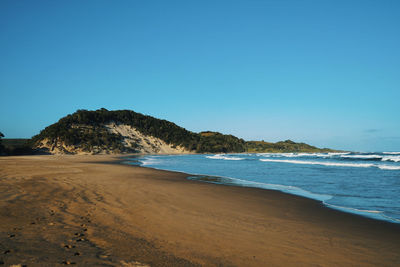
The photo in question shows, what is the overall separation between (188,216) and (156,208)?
4.17ft

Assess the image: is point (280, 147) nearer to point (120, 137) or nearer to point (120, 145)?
point (120, 137)

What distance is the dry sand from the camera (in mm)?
4180

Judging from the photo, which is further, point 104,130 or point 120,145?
point 104,130

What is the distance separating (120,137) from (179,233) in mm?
86855

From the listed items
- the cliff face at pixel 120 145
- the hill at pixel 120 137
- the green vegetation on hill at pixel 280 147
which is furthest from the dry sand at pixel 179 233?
the green vegetation on hill at pixel 280 147

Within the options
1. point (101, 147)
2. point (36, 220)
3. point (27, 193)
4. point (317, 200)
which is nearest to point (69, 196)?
point (27, 193)

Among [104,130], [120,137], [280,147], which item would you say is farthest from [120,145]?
[280,147]

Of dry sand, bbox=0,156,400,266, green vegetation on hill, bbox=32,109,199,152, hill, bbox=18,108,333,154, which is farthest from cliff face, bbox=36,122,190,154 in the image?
dry sand, bbox=0,156,400,266

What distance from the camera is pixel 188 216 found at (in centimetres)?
725

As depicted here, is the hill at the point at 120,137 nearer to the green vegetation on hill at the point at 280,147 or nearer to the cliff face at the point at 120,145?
the cliff face at the point at 120,145

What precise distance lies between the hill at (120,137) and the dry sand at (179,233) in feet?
228

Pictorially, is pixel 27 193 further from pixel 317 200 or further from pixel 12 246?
pixel 317 200

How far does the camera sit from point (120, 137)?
88.4 metres

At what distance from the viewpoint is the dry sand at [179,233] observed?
13.7 ft
